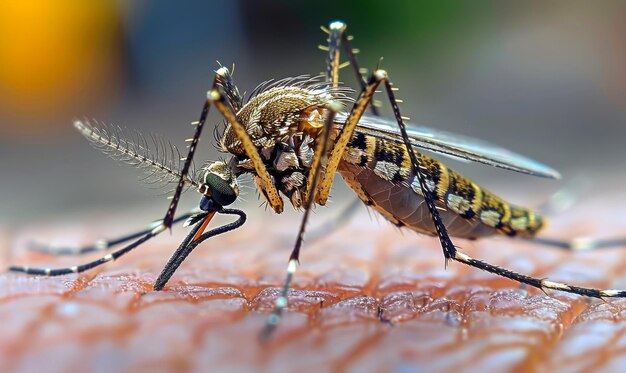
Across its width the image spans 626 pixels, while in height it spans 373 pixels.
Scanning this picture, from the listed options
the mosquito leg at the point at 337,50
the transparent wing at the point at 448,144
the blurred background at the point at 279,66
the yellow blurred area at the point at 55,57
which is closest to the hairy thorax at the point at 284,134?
the transparent wing at the point at 448,144

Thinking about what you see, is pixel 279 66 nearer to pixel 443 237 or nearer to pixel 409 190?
pixel 409 190

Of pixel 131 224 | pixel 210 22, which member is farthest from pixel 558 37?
pixel 131 224

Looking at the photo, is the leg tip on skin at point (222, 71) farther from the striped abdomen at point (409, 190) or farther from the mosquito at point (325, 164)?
the striped abdomen at point (409, 190)

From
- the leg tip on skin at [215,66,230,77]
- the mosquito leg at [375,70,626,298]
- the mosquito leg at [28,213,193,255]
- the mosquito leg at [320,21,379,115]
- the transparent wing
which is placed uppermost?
the mosquito leg at [320,21,379,115]

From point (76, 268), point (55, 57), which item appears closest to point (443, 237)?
point (76, 268)

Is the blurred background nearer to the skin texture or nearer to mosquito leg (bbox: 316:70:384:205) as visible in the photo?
the skin texture

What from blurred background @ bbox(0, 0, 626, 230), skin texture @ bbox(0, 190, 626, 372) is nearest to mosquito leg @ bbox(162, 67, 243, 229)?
skin texture @ bbox(0, 190, 626, 372)
